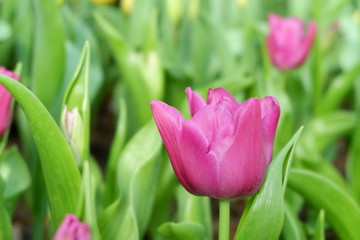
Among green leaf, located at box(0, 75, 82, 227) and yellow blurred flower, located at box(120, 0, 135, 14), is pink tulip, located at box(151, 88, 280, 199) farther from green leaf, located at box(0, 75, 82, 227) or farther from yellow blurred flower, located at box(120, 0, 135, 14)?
yellow blurred flower, located at box(120, 0, 135, 14)

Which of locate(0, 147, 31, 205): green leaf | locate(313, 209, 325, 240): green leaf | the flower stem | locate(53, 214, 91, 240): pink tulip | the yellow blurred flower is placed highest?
the yellow blurred flower

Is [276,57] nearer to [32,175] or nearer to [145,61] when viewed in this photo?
[145,61]

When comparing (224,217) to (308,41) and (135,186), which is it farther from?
(308,41)

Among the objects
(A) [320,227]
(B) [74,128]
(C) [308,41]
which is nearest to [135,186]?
(B) [74,128]

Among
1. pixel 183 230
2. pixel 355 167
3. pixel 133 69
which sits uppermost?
pixel 133 69

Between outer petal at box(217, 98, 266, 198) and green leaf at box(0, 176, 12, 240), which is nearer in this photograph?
outer petal at box(217, 98, 266, 198)

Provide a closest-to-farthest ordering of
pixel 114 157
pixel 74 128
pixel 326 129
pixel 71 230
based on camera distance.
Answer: pixel 71 230
pixel 74 128
pixel 114 157
pixel 326 129

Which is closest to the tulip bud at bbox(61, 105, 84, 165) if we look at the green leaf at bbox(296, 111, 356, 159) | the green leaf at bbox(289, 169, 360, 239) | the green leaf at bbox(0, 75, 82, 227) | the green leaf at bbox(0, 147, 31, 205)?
the green leaf at bbox(0, 75, 82, 227)
